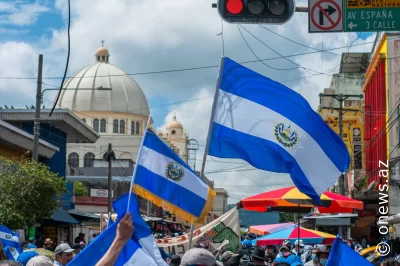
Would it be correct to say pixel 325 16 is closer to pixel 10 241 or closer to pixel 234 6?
pixel 234 6

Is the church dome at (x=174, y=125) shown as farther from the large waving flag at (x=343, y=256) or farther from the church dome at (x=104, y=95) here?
the large waving flag at (x=343, y=256)

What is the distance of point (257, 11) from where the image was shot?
421 inches

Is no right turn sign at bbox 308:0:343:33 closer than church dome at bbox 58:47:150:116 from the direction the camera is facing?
Yes

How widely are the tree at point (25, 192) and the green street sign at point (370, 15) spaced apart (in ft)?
48.5

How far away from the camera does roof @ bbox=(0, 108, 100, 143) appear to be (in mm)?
38719

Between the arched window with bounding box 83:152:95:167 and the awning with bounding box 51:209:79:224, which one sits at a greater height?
the arched window with bounding box 83:152:95:167

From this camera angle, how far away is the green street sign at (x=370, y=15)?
11.9 meters

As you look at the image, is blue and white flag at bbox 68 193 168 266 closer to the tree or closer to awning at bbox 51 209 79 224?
Answer: the tree

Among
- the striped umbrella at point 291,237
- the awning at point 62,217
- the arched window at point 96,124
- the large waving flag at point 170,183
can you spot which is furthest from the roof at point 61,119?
the arched window at point 96,124

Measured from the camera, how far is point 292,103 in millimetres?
10789

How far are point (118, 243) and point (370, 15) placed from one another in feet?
24.6

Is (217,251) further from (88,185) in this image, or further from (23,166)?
(88,185)

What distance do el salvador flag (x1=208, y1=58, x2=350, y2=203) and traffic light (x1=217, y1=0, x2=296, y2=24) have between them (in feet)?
1.85

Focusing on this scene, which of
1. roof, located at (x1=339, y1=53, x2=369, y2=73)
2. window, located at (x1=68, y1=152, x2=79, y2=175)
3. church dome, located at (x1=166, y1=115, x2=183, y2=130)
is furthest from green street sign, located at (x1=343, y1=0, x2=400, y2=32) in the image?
church dome, located at (x1=166, y1=115, x2=183, y2=130)
